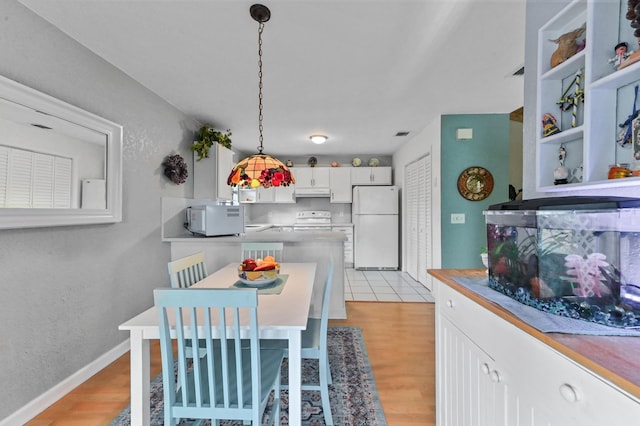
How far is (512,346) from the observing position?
89 centimetres

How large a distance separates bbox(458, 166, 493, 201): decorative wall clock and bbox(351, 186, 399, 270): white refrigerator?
1.93m

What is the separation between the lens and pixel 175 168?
10.1 feet

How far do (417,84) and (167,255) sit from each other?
3036 mm

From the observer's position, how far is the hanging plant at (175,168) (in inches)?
121

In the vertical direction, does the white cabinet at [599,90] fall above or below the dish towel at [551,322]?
above

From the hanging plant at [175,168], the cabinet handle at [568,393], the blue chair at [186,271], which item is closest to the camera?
the cabinet handle at [568,393]

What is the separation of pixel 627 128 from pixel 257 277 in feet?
6.00

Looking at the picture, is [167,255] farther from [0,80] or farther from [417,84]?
[417,84]

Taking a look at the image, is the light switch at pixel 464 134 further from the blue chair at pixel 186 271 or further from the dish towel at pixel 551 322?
the blue chair at pixel 186 271

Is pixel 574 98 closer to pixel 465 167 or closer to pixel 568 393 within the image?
pixel 568 393

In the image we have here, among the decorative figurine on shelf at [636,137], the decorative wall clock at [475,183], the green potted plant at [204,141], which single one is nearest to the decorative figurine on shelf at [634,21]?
the decorative figurine on shelf at [636,137]

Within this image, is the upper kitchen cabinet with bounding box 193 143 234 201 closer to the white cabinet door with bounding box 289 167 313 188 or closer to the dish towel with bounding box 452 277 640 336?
the white cabinet door with bounding box 289 167 313 188

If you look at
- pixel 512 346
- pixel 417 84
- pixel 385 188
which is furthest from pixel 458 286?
pixel 385 188

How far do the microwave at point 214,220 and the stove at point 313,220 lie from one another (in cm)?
248
